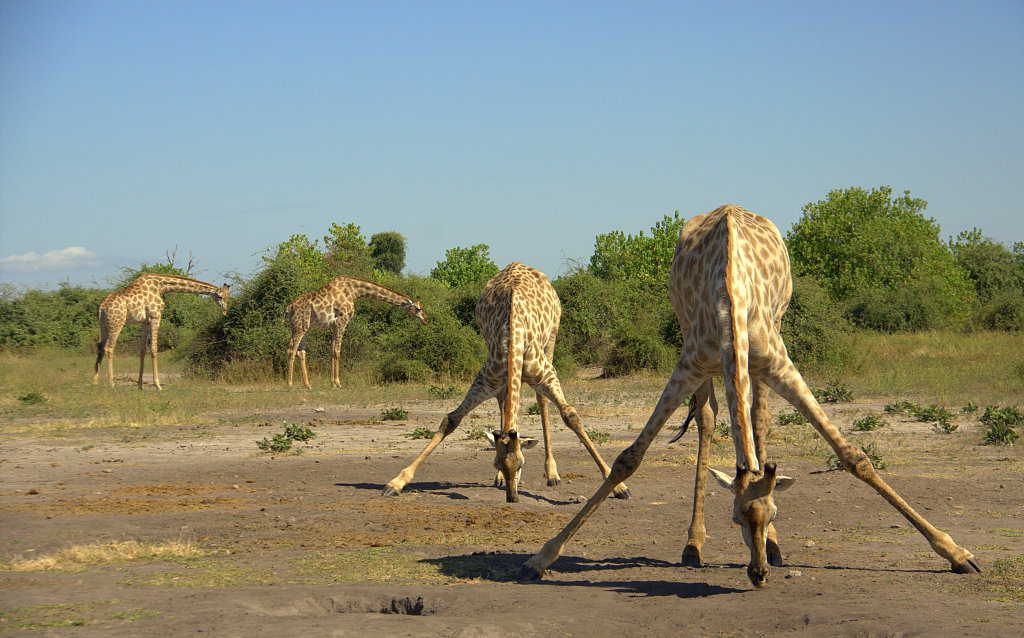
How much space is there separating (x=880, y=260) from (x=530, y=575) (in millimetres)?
34287

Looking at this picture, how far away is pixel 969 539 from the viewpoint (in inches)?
246

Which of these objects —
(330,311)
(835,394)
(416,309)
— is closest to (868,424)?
(835,394)

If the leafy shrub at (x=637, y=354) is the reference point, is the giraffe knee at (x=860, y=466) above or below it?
below

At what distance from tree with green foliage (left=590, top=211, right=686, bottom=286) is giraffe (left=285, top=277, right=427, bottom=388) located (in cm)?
2171

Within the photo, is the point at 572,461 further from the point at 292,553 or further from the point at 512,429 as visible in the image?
the point at 292,553

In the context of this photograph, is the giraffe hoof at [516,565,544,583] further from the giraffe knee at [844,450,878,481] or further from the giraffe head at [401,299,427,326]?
the giraffe head at [401,299,427,326]

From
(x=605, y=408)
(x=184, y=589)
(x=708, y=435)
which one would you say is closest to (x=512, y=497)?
(x=708, y=435)

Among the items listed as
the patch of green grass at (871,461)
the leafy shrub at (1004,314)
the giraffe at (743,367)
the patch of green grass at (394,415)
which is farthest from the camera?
the leafy shrub at (1004,314)

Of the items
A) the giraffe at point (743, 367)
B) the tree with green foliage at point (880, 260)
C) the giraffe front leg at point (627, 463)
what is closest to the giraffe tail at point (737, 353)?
the giraffe at point (743, 367)

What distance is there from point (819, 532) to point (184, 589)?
4.56 m

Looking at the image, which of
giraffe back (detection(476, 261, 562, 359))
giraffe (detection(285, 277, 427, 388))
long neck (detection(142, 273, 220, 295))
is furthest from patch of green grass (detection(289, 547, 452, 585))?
long neck (detection(142, 273, 220, 295))

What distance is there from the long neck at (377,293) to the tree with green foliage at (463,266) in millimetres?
23751

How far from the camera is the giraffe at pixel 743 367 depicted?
4609mm

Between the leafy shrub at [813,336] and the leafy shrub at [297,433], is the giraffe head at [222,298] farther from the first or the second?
the leafy shrub at [813,336]
